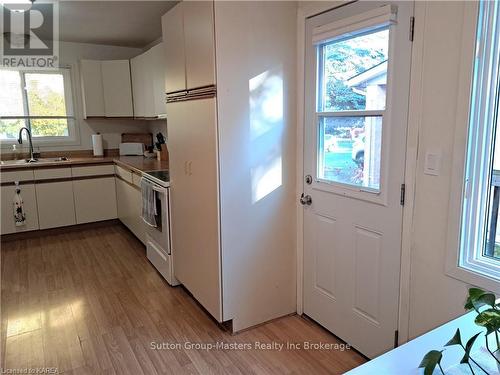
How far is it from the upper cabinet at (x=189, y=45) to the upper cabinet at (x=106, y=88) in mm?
2220

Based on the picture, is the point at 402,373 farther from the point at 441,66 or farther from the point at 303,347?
the point at 303,347

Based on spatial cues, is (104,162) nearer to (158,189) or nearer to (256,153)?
(158,189)

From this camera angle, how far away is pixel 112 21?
3.73m

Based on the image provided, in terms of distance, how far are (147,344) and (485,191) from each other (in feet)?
6.72

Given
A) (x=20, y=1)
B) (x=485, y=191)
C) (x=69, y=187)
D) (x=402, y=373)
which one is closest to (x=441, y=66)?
(x=485, y=191)

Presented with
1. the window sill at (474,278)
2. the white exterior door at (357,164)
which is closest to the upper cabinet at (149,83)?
the white exterior door at (357,164)

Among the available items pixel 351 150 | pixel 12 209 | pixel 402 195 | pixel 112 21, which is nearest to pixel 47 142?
pixel 12 209

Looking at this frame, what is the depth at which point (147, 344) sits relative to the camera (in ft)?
7.56

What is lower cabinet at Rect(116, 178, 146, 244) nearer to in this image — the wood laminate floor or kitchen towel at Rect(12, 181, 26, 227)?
the wood laminate floor

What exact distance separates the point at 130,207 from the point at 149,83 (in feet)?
4.67

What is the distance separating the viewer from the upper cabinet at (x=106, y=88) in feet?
15.3

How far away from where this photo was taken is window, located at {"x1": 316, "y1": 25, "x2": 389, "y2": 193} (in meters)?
1.86

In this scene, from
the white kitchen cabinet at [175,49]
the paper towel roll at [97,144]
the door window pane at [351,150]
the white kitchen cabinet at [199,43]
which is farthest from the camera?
the paper towel roll at [97,144]

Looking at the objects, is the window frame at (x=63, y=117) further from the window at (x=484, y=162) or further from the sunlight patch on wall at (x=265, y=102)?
the window at (x=484, y=162)
